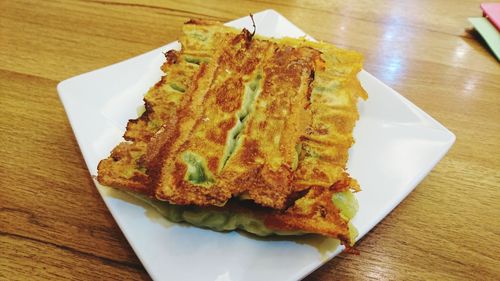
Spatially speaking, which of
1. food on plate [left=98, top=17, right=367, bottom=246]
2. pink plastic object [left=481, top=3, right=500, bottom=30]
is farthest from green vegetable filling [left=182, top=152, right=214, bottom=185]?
pink plastic object [left=481, top=3, right=500, bottom=30]

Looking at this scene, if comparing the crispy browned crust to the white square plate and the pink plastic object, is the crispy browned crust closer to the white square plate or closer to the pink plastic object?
the white square plate

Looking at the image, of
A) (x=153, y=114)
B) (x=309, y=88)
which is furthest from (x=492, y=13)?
(x=153, y=114)

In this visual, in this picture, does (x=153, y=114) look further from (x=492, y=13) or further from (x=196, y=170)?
(x=492, y=13)

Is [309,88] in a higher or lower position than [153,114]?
higher

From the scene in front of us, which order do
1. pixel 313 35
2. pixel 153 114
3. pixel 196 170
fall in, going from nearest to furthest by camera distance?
1. pixel 196 170
2. pixel 153 114
3. pixel 313 35

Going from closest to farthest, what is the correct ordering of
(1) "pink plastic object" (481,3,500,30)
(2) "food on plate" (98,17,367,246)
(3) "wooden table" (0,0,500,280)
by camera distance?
(2) "food on plate" (98,17,367,246), (3) "wooden table" (0,0,500,280), (1) "pink plastic object" (481,3,500,30)

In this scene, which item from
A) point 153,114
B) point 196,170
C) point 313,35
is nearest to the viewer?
point 196,170
